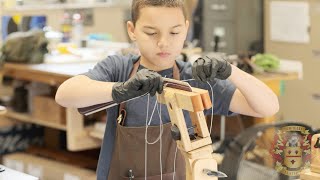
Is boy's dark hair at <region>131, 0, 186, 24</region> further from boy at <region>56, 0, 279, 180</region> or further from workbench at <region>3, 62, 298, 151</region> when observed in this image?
workbench at <region>3, 62, 298, 151</region>

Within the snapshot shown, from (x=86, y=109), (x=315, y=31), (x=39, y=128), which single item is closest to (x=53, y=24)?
(x=39, y=128)

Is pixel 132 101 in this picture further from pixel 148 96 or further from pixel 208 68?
pixel 208 68

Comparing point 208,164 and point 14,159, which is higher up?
point 208,164

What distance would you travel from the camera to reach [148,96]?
1747 millimetres

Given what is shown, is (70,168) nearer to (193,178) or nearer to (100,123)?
(100,123)

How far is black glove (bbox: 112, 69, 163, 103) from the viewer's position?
57.2 inches

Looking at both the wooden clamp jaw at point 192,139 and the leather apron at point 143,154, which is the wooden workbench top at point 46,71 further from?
the wooden clamp jaw at point 192,139

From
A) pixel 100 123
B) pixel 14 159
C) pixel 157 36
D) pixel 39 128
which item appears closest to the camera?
pixel 157 36

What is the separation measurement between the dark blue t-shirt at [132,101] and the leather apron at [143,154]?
0.07 feet

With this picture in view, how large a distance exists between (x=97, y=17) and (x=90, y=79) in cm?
401

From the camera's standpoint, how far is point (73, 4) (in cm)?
537

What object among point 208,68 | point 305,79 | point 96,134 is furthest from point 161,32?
point 305,79

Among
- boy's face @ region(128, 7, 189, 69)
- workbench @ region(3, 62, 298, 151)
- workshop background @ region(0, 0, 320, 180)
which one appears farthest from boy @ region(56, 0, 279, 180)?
workbench @ region(3, 62, 298, 151)

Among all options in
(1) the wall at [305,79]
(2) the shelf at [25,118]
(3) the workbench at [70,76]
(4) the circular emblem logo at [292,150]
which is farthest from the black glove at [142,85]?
(1) the wall at [305,79]
